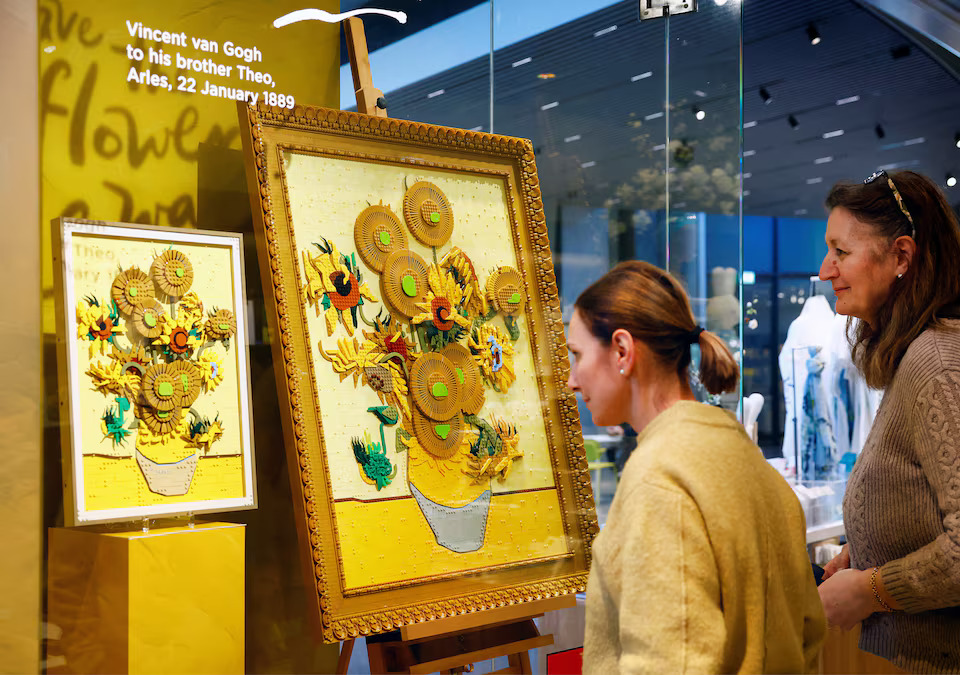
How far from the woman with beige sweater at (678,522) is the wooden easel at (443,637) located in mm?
875

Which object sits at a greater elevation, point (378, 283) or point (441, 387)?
point (378, 283)

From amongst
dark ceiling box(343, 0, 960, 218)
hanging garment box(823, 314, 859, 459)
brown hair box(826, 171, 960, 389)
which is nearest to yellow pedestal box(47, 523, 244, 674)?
dark ceiling box(343, 0, 960, 218)

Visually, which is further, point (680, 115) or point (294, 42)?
point (680, 115)

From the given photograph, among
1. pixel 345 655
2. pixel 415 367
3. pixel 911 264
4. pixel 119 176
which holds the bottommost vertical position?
pixel 345 655

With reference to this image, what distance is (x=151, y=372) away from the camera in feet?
7.13

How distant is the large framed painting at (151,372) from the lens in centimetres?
204

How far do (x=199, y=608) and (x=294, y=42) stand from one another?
153 centimetres

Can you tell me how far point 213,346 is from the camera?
230cm

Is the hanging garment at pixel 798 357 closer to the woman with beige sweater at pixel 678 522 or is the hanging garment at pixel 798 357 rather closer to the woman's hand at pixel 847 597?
the woman's hand at pixel 847 597

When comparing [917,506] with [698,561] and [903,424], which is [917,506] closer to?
[903,424]

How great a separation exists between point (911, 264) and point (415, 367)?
3.98ft

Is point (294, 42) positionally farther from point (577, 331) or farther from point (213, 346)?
point (577, 331)

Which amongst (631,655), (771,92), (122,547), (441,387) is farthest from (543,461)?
(771,92)

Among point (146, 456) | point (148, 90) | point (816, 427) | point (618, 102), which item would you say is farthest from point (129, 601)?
point (816, 427)
